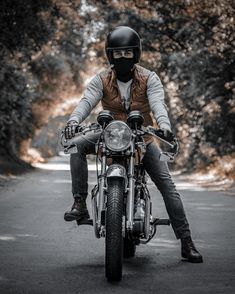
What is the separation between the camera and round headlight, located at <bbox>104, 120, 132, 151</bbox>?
16.5ft

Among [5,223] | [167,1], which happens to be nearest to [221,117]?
[167,1]

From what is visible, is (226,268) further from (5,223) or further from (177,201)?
(5,223)

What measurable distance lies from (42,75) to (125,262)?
26843 mm

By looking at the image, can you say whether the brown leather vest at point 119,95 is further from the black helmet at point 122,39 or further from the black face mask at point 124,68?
the black helmet at point 122,39

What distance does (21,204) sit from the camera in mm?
11719

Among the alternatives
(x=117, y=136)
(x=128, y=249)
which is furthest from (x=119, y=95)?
(x=128, y=249)

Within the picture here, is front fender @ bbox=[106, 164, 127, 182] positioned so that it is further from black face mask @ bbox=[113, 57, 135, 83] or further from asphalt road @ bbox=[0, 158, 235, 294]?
black face mask @ bbox=[113, 57, 135, 83]

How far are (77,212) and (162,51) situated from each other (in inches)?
772

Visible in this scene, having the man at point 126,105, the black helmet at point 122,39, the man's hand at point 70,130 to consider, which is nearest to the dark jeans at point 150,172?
the man at point 126,105

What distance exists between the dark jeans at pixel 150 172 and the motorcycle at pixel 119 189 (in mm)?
202

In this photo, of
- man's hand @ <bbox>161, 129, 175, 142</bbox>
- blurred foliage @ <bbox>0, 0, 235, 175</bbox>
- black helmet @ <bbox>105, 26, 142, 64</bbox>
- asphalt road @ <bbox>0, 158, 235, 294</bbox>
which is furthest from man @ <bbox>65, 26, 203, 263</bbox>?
blurred foliage @ <bbox>0, 0, 235, 175</bbox>

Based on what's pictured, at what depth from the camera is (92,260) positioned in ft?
19.1

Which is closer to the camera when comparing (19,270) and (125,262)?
(19,270)

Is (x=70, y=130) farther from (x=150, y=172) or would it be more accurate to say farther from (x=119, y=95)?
(x=150, y=172)
